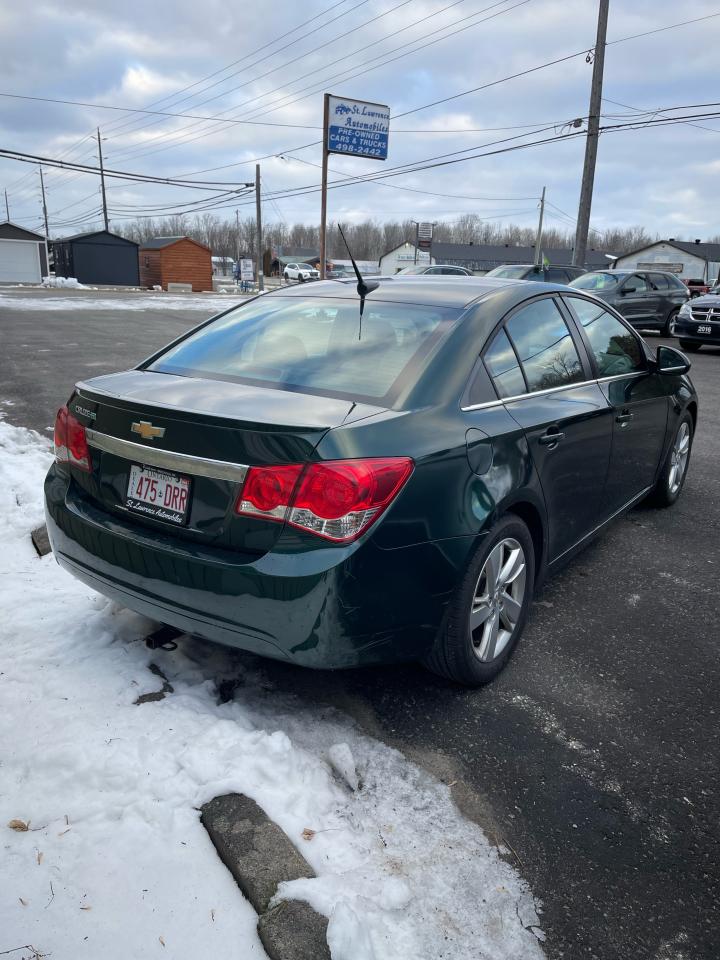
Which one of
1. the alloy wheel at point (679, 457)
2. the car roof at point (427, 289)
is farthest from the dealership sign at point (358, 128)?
the car roof at point (427, 289)

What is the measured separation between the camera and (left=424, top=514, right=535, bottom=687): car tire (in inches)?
103

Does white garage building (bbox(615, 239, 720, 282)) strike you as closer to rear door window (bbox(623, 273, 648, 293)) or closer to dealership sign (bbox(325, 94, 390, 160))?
dealership sign (bbox(325, 94, 390, 160))

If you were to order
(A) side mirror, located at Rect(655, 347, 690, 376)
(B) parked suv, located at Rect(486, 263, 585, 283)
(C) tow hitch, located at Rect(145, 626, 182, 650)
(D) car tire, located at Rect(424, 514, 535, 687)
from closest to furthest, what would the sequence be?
(D) car tire, located at Rect(424, 514, 535, 687), (C) tow hitch, located at Rect(145, 626, 182, 650), (A) side mirror, located at Rect(655, 347, 690, 376), (B) parked suv, located at Rect(486, 263, 585, 283)

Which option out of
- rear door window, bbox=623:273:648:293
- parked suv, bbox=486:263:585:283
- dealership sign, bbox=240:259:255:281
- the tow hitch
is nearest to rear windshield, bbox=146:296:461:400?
the tow hitch

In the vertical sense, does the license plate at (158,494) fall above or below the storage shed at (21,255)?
below

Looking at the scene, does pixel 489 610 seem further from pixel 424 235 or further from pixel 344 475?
pixel 424 235

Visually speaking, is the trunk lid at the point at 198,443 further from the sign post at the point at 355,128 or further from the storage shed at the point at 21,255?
the storage shed at the point at 21,255

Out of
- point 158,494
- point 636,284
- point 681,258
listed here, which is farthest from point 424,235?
point 158,494

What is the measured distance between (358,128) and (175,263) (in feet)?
64.9

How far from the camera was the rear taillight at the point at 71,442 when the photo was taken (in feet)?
9.14

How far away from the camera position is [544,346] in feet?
11.4

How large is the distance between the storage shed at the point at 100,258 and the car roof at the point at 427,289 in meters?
47.2

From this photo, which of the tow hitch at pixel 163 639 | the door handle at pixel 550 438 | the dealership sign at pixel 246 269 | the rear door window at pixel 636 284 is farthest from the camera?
the dealership sign at pixel 246 269

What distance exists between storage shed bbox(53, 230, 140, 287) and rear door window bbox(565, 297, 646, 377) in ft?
155
